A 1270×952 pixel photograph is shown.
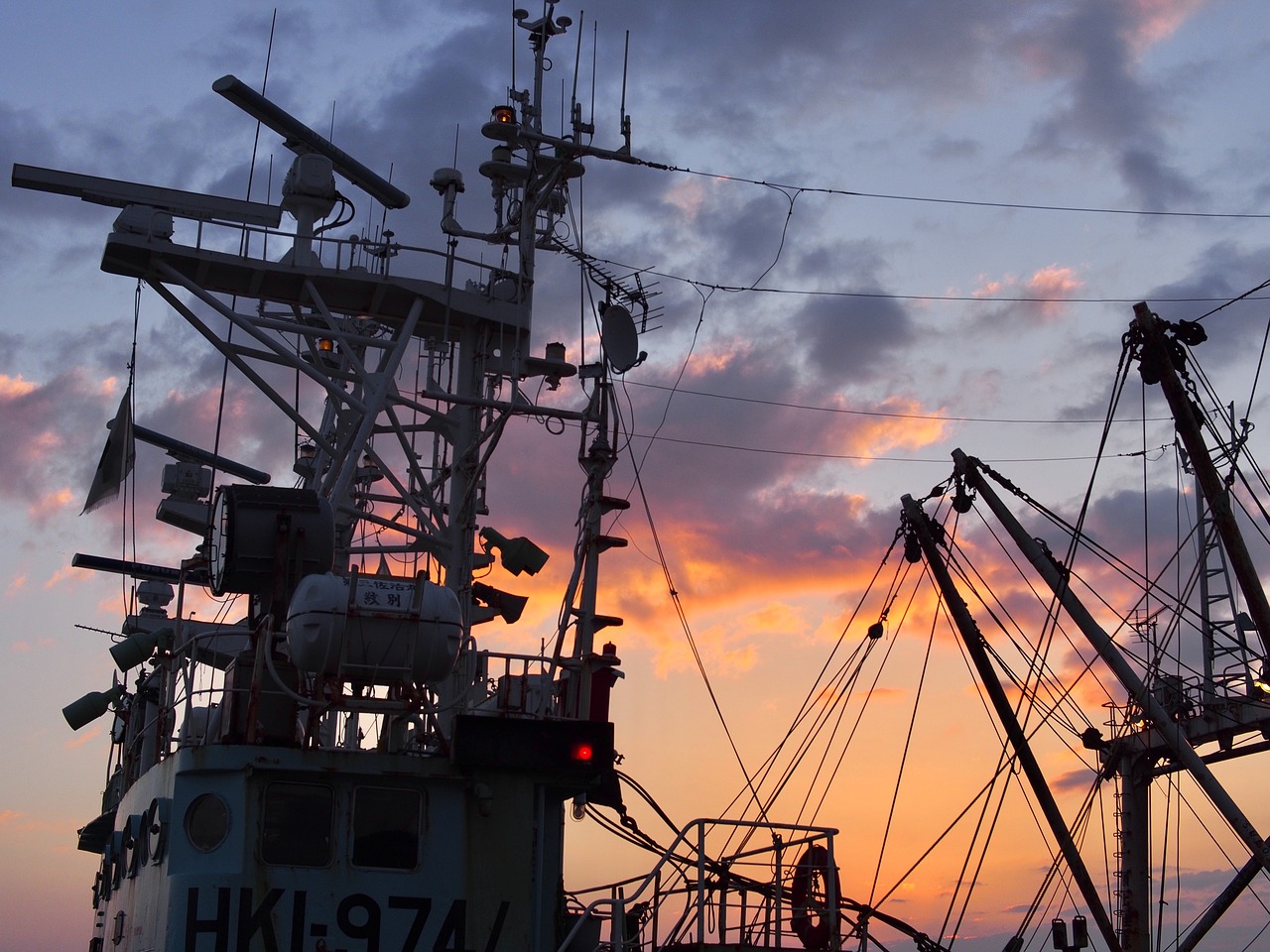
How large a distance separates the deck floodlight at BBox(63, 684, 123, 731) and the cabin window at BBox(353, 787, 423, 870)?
16.0 meters

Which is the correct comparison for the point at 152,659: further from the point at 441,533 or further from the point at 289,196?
the point at 289,196

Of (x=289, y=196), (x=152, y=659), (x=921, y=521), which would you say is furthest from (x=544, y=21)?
(x=152, y=659)

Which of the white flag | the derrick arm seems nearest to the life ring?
the derrick arm

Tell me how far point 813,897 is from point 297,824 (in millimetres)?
6890

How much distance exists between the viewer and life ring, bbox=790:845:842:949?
19.5 m

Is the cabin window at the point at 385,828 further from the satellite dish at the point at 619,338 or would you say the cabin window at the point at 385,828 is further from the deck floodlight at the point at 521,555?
the satellite dish at the point at 619,338

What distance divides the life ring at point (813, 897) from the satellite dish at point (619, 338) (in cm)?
964

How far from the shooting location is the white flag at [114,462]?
2698cm

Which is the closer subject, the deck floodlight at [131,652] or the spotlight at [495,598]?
the spotlight at [495,598]

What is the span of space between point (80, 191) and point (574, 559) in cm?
1080

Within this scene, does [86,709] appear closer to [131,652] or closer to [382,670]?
[131,652]

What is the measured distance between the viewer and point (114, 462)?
1069 inches

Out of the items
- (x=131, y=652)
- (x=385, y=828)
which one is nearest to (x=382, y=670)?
(x=385, y=828)

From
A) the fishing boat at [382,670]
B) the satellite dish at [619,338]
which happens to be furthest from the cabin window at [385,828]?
the satellite dish at [619,338]
